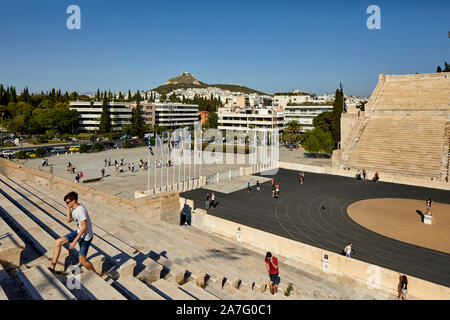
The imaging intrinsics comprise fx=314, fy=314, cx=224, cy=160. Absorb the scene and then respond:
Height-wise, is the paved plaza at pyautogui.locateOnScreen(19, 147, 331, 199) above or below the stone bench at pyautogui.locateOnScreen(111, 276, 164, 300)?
below

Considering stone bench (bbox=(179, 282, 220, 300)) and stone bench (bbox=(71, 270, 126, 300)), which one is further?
stone bench (bbox=(179, 282, 220, 300))

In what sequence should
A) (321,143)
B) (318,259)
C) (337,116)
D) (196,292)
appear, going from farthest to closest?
(337,116), (321,143), (318,259), (196,292)

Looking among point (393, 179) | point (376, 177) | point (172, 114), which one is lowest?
point (393, 179)

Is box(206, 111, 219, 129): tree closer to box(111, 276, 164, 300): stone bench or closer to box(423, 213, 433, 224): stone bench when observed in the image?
box(423, 213, 433, 224): stone bench

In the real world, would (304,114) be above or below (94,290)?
above

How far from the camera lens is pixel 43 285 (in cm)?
604

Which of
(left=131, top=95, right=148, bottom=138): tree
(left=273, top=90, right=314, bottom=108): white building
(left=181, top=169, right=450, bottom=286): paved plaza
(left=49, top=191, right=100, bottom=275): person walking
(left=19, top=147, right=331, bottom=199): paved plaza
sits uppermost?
(left=273, top=90, right=314, bottom=108): white building

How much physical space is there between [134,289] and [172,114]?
120m

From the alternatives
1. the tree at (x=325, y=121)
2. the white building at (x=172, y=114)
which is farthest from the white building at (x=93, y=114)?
the tree at (x=325, y=121)

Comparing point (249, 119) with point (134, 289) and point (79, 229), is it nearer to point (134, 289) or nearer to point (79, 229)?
point (134, 289)

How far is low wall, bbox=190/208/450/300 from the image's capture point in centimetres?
1230

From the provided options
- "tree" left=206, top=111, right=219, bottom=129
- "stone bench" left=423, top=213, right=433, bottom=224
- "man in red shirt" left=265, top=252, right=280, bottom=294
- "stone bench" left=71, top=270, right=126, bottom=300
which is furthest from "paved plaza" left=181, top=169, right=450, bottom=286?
"tree" left=206, top=111, right=219, bottom=129

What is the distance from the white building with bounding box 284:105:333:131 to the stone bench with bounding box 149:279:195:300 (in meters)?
101

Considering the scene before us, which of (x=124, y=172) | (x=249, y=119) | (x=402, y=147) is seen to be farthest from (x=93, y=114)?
(x=402, y=147)
